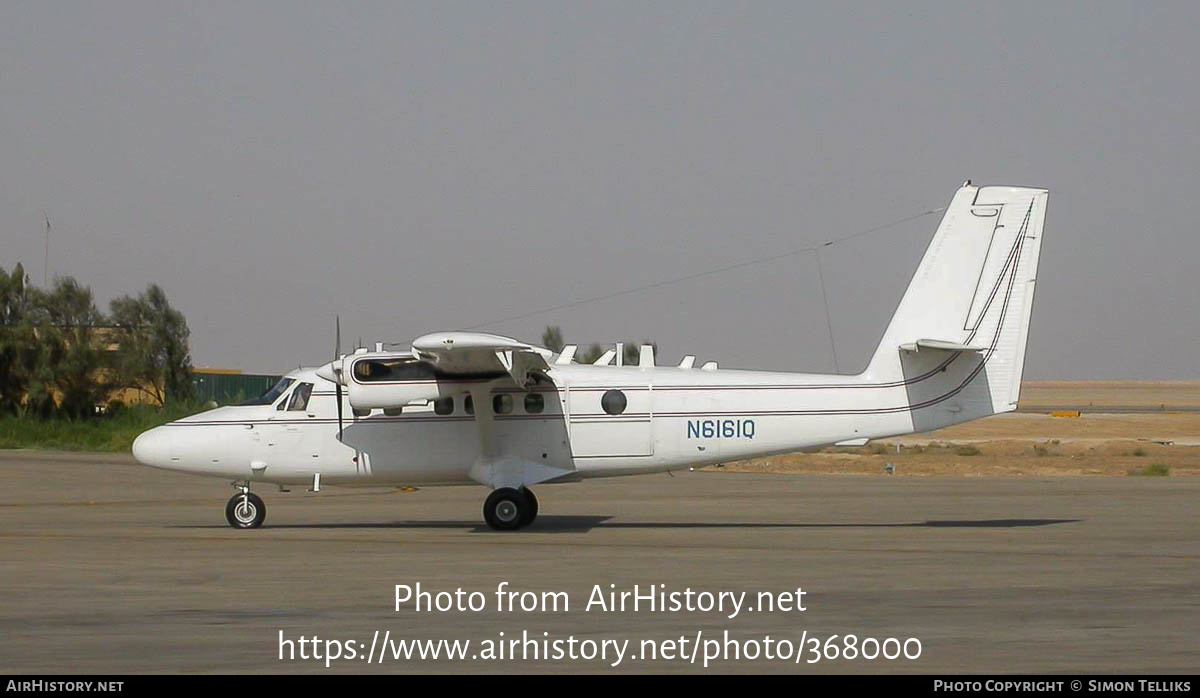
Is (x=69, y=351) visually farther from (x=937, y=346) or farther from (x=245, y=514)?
(x=937, y=346)

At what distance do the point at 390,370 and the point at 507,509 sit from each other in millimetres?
2776

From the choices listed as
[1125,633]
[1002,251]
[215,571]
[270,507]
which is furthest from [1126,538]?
[270,507]

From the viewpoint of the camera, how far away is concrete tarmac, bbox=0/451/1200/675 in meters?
9.38

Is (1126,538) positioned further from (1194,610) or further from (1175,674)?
(1175,674)

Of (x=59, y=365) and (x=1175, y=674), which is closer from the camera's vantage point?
(x=1175, y=674)

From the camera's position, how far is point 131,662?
29.6 feet

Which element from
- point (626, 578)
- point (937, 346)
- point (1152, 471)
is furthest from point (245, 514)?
point (1152, 471)

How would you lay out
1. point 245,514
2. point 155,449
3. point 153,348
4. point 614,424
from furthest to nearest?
point 153,348
point 245,514
point 155,449
point 614,424

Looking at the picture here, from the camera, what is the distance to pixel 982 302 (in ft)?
63.8

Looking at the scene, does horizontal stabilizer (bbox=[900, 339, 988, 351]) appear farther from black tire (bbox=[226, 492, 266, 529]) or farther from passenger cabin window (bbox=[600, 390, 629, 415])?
black tire (bbox=[226, 492, 266, 529])

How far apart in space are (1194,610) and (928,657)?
11.9ft

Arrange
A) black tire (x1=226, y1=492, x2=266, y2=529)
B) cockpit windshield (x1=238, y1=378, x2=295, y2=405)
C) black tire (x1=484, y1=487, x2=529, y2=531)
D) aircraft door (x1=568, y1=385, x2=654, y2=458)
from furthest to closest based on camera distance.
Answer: cockpit windshield (x1=238, y1=378, x2=295, y2=405)
black tire (x1=226, y1=492, x2=266, y2=529)
aircraft door (x1=568, y1=385, x2=654, y2=458)
black tire (x1=484, y1=487, x2=529, y2=531)

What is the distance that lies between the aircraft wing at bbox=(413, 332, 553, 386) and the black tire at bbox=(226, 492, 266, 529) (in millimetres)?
3913

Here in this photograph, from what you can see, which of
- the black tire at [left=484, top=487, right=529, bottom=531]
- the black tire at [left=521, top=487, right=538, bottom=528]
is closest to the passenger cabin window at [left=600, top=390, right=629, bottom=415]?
the black tire at [left=521, top=487, right=538, bottom=528]
